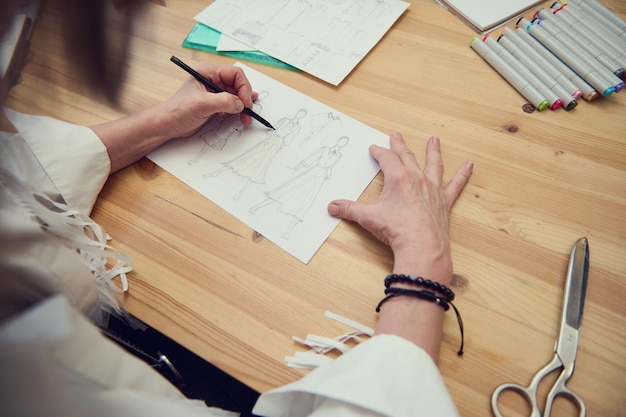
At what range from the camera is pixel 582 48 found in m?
0.72

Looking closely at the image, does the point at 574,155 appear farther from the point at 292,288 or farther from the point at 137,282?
the point at 137,282

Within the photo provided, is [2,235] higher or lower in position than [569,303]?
higher

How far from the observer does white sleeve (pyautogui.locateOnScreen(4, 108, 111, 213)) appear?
1.97 ft

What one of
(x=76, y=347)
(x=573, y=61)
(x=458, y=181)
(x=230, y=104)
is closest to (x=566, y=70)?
(x=573, y=61)

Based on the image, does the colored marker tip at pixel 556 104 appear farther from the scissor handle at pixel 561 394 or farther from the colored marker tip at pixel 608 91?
the scissor handle at pixel 561 394

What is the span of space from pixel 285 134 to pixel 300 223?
0.18m

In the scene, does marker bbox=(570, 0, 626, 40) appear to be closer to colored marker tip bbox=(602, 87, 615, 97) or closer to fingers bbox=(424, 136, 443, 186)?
colored marker tip bbox=(602, 87, 615, 97)

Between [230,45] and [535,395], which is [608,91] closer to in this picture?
[535,395]

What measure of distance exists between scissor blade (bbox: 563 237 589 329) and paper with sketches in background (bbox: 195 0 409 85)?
19.1 inches

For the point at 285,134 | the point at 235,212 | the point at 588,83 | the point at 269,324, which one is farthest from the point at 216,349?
the point at 588,83

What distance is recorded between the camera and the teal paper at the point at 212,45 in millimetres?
806

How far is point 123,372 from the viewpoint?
39cm

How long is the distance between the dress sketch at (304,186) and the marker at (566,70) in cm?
40

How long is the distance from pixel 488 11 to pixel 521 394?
72 cm
